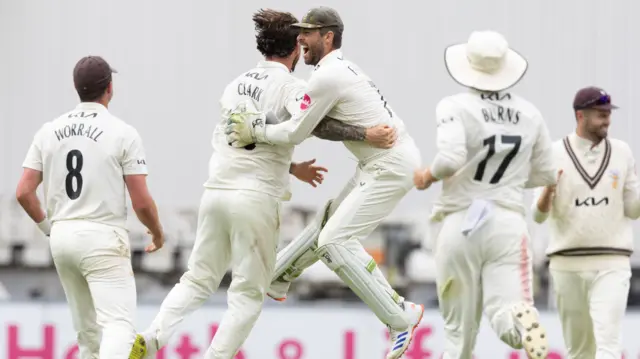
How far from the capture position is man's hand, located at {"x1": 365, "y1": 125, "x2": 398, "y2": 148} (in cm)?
980

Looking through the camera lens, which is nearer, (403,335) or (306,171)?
(403,335)

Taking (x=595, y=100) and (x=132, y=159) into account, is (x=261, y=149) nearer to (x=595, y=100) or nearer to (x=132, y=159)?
(x=132, y=159)

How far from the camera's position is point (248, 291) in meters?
9.89

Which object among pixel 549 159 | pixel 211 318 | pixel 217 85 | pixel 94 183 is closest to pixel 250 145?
pixel 94 183

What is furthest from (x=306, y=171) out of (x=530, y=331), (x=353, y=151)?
(x=530, y=331)

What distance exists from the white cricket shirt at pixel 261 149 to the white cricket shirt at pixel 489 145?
890 mm

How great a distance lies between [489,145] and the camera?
9.98 meters

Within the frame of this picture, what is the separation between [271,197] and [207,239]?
→ 0.45 metres

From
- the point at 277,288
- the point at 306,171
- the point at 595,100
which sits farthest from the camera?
the point at 595,100

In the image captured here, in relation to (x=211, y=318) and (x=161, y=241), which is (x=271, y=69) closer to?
(x=161, y=241)

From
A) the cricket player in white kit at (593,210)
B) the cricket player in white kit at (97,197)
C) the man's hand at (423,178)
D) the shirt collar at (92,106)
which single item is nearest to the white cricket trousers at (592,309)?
the cricket player in white kit at (593,210)

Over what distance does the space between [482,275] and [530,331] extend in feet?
1.67

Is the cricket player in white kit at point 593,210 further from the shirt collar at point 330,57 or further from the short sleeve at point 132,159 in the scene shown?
the short sleeve at point 132,159

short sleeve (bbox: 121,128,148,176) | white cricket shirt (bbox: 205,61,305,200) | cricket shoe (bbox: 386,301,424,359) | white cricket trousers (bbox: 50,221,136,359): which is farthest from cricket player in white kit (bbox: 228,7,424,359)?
white cricket trousers (bbox: 50,221,136,359)
